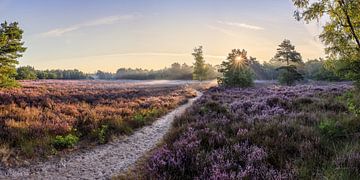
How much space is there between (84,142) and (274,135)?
7656 mm

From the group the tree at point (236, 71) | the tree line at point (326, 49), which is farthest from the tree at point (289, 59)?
the tree at point (236, 71)

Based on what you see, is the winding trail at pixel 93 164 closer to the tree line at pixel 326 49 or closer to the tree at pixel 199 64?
the tree line at pixel 326 49

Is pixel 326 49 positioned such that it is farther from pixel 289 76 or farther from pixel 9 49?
pixel 289 76

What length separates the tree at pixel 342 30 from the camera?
844cm

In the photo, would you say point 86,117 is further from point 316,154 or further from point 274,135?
point 316,154

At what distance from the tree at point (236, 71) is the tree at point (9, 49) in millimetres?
27850

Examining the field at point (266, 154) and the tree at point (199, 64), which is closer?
the field at point (266, 154)

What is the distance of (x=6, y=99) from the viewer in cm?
1934

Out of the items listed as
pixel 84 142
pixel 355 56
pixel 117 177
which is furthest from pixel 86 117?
pixel 355 56

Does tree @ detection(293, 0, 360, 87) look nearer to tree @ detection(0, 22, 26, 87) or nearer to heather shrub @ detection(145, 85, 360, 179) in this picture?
heather shrub @ detection(145, 85, 360, 179)

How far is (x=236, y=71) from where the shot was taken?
41.9m

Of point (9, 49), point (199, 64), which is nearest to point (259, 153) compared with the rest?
point (9, 49)

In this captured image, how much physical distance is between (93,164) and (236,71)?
35.1 meters

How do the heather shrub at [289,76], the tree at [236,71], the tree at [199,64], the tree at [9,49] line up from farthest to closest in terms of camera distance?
the tree at [199,64]
the heather shrub at [289,76]
the tree at [236,71]
the tree at [9,49]
